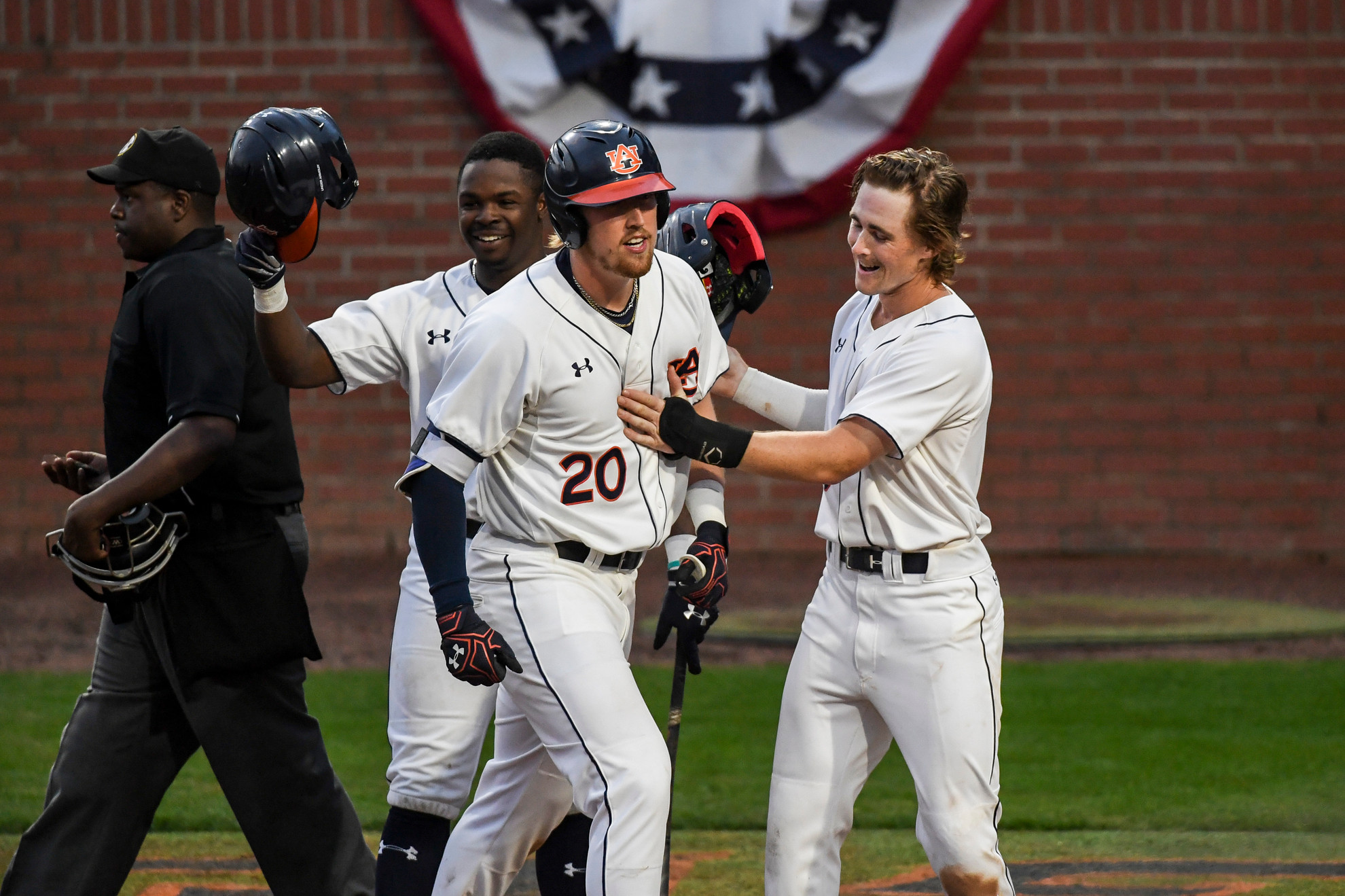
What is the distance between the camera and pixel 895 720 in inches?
137

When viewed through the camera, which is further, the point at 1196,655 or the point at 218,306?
the point at 1196,655

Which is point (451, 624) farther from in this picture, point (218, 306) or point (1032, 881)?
point (1032, 881)

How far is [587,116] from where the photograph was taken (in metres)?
9.91

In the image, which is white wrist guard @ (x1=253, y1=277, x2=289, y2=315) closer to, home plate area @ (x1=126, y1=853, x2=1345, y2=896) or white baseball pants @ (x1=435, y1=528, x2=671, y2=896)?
white baseball pants @ (x1=435, y1=528, x2=671, y2=896)

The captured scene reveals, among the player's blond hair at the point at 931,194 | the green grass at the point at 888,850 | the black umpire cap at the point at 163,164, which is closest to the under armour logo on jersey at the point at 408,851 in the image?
the green grass at the point at 888,850

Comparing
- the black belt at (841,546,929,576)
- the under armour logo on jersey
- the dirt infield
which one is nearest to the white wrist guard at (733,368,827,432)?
the black belt at (841,546,929,576)

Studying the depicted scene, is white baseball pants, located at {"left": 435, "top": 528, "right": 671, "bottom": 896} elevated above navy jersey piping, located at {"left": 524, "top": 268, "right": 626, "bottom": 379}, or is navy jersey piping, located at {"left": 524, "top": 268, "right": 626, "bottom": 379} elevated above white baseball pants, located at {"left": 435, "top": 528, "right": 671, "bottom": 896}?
navy jersey piping, located at {"left": 524, "top": 268, "right": 626, "bottom": 379}

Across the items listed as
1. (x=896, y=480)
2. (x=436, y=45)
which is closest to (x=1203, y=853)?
(x=896, y=480)

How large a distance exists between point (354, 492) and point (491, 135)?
6.26m

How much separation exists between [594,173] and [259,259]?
34.0 inches

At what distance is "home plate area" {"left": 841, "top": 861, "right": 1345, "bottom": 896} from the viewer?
464 centimetres

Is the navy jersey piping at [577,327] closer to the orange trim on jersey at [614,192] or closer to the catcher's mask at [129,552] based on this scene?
the orange trim on jersey at [614,192]

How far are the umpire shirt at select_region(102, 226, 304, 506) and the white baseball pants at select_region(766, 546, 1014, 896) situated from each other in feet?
4.49

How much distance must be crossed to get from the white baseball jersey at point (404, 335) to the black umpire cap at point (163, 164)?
0.48m
